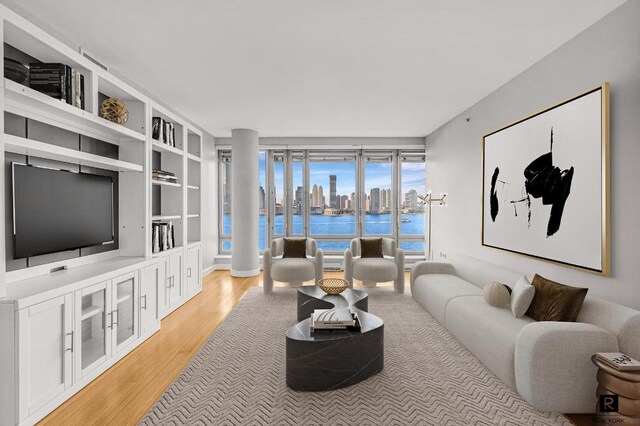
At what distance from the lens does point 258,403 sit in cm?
228

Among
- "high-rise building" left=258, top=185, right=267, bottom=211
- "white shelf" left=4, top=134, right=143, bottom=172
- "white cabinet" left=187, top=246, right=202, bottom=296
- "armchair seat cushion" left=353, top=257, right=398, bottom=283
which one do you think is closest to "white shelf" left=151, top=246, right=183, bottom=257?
"white cabinet" left=187, top=246, right=202, bottom=296

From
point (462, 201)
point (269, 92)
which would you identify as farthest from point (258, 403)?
point (462, 201)

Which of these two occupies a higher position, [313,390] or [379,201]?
[379,201]

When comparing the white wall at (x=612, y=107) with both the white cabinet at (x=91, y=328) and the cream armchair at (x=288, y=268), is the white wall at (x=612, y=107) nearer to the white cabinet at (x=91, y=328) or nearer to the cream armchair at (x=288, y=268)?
the cream armchair at (x=288, y=268)

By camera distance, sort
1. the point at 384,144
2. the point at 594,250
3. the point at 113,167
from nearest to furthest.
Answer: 1. the point at 594,250
2. the point at 113,167
3. the point at 384,144

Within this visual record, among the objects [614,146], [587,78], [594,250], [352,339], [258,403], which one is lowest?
[258,403]

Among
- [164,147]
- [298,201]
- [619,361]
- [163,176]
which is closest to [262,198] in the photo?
[298,201]

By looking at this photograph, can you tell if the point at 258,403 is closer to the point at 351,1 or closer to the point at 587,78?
the point at 351,1

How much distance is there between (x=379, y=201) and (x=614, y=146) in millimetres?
5014

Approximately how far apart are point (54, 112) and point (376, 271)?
4.04 meters

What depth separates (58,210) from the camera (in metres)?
2.73

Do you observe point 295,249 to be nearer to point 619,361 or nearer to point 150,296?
point 150,296

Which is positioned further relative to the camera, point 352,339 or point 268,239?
point 268,239

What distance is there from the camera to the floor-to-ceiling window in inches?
289
